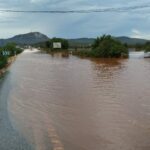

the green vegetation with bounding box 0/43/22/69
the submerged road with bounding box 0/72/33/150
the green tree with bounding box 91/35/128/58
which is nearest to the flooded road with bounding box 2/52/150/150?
the submerged road with bounding box 0/72/33/150

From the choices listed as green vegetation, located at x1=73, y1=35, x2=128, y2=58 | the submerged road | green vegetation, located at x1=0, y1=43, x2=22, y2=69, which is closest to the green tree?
green vegetation, located at x1=73, y1=35, x2=128, y2=58

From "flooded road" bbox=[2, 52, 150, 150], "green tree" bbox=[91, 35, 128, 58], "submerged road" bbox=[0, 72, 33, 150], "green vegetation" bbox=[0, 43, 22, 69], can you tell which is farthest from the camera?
"green tree" bbox=[91, 35, 128, 58]

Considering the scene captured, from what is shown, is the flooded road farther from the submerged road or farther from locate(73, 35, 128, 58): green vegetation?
locate(73, 35, 128, 58): green vegetation

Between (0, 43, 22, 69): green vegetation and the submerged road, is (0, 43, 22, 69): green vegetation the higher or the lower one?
the lower one

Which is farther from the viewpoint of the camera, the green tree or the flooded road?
the green tree

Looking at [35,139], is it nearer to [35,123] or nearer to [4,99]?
[35,123]

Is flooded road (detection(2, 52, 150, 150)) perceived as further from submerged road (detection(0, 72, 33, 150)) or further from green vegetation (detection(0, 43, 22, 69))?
green vegetation (detection(0, 43, 22, 69))

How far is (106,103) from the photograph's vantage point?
61.0 feet

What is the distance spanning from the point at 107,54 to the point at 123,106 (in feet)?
186

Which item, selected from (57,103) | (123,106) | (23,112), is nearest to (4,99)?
(57,103)

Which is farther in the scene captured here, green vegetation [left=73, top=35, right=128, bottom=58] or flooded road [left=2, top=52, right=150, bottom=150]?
green vegetation [left=73, top=35, right=128, bottom=58]

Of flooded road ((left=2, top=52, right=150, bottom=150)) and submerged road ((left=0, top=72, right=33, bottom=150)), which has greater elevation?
submerged road ((left=0, top=72, right=33, bottom=150))

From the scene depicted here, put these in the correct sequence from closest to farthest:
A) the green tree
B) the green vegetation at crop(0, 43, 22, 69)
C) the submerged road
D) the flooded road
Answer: the submerged road, the flooded road, the green vegetation at crop(0, 43, 22, 69), the green tree

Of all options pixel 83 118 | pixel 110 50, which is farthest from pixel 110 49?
pixel 83 118
